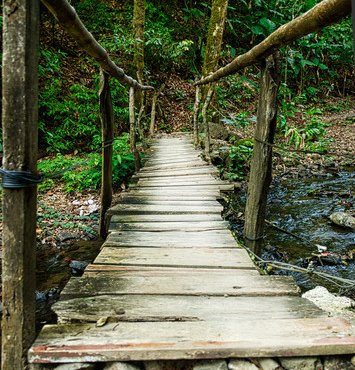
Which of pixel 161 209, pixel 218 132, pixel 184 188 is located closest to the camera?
pixel 161 209

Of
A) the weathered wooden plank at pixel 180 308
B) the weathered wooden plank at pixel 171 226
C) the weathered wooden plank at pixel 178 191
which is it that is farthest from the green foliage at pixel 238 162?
the weathered wooden plank at pixel 180 308

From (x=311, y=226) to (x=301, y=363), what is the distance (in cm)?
387

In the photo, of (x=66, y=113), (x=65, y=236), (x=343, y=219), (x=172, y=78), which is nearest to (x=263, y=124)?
(x=343, y=219)

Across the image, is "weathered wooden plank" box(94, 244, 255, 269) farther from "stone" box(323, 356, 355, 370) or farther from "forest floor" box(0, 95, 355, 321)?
"forest floor" box(0, 95, 355, 321)

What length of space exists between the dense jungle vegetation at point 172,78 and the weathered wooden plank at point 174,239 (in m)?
2.65

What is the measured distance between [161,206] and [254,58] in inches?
69.2

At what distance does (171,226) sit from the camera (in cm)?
301

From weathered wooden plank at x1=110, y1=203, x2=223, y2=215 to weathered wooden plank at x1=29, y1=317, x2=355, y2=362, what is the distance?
194 cm

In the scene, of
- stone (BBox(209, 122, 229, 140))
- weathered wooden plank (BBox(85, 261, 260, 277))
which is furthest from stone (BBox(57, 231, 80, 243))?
stone (BBox(209, 122, 229, 140))

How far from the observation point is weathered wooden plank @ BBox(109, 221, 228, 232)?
2.92 meters

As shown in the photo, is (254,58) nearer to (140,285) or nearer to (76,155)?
(140,285)

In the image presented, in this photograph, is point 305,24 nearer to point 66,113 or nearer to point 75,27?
point 75,27

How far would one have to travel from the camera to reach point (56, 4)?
177 cm

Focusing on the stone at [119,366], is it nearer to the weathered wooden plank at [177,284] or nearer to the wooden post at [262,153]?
the weathered wooden plank at [177,284]
